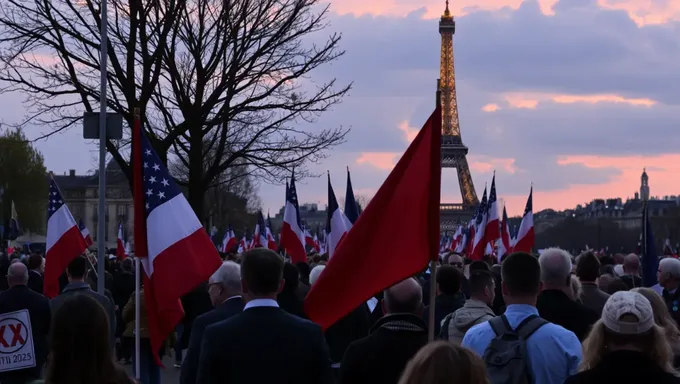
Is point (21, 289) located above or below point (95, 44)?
below

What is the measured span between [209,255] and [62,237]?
603 cm

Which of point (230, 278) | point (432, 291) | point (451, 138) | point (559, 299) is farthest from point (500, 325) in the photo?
point (451, 138)

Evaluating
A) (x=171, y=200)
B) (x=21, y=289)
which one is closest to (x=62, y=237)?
(x=21, y=289)

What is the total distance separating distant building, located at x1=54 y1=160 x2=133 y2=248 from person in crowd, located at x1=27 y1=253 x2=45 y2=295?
11970 centimetres

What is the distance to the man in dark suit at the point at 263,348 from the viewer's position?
6.14 meters

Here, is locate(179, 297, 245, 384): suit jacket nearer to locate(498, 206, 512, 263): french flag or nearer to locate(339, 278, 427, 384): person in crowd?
locate(339, 278, 427, 384): person in crowd

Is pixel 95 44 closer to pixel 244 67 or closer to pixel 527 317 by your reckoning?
pixel 244 67

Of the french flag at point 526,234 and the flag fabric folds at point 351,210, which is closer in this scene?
the flag fabric folds at point 351,210

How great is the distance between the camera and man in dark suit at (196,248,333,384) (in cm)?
614

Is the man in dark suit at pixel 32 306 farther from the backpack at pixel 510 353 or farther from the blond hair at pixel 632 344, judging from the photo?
the blond hair at pixel 632 344

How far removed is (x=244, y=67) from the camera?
73.5 ft

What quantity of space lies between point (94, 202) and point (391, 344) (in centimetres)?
14763

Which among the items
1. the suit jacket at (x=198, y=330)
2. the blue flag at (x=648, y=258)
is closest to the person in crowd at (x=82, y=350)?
the suit jacket at (x=198, y=330)

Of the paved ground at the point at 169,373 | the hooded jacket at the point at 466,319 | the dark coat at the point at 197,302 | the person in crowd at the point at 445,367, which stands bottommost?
the paved ground at the point at 169,373
